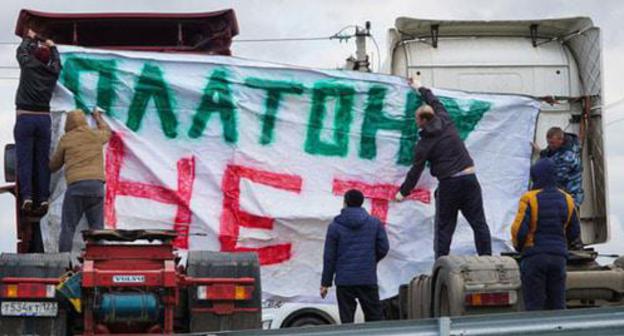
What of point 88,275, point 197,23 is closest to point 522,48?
point 197,23

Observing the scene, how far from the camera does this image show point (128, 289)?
33.4 ft

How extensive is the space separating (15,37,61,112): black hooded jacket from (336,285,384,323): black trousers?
10.5 ft

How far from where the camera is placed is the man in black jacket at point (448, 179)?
1254 cm

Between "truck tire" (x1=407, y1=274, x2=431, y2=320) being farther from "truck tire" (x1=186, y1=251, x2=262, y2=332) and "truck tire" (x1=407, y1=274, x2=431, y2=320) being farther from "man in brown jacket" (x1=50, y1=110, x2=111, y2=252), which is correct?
"man in brown jacket" (x1=50, y1=110, x2=111, y2=252)

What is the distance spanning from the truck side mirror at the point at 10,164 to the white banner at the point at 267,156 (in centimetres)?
38

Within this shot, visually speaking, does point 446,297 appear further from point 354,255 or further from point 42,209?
point 42,209

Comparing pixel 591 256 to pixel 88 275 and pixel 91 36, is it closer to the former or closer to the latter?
pixel 88 275

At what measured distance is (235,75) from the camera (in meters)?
13.0

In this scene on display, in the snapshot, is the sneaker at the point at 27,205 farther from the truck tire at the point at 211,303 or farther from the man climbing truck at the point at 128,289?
the truck tire at the point at 211,303

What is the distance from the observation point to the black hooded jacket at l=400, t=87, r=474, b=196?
41.2 ft

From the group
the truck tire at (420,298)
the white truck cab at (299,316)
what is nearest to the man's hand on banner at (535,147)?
the truck tire at (420,298)

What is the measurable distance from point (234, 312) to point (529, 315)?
3118mm

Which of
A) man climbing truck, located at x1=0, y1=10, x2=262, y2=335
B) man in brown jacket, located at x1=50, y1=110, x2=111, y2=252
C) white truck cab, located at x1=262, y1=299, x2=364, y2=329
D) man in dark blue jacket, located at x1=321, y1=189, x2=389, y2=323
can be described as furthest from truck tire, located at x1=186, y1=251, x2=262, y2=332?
white truck cab, located at x1=262, y1=299, x2=364, y2=329

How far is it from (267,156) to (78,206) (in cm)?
195
